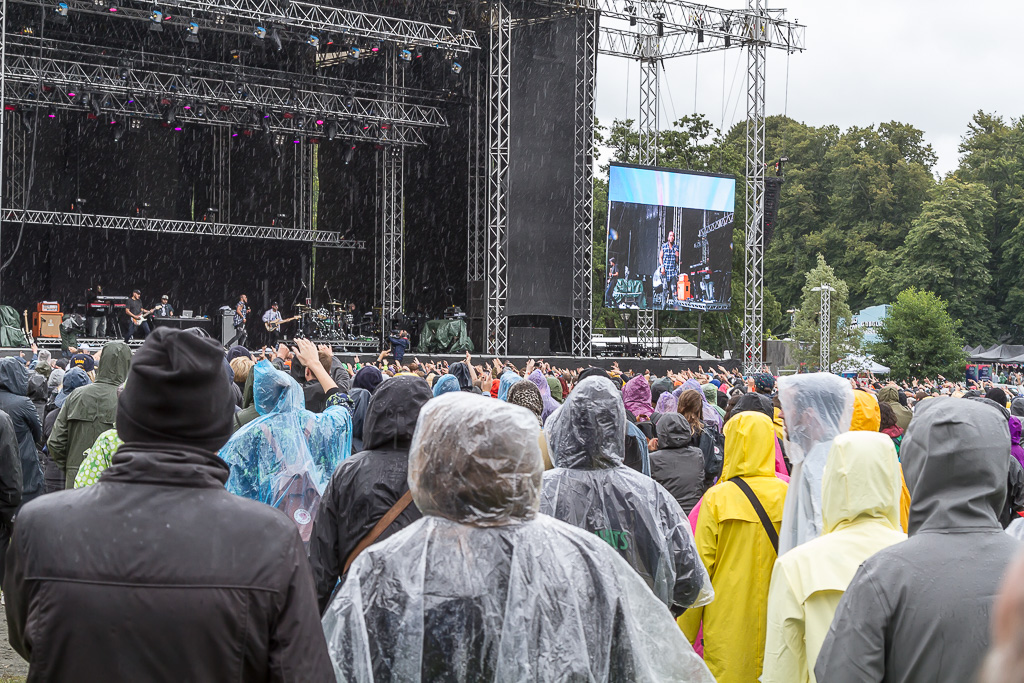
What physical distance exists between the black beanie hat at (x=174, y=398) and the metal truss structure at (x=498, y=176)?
1828cm

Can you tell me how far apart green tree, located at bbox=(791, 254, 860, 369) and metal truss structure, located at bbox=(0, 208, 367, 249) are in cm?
2386

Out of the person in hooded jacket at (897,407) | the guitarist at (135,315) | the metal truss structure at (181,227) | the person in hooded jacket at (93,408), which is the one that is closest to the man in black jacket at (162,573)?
the person in hooded jacket at (93,408)

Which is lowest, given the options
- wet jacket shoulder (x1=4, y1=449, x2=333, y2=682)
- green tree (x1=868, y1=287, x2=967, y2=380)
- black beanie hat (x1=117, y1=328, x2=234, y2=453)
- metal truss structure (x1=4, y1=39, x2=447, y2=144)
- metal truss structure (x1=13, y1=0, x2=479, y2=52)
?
green tree (x1=868, y1=287, x2=967, y2=380)

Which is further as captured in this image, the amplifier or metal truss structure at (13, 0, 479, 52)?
the amplifier

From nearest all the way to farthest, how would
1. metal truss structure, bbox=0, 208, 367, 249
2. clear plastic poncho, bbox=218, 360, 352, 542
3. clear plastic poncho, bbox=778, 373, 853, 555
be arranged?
clear plastic poncho, bbox=778, 373, 853, 555
clear plastic poncho, bbox=218, 360, 352, 542
metal truss structure, bbox=0, 208, 367, 249

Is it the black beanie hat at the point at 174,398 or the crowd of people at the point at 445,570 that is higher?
the black beanie hat at the point at 174,398

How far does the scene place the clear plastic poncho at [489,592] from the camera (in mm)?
2115

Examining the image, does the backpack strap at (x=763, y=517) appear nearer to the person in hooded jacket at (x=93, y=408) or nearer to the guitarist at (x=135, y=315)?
the person in hooded jacket at (x=93, y=408)

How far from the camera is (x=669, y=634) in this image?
2.23m

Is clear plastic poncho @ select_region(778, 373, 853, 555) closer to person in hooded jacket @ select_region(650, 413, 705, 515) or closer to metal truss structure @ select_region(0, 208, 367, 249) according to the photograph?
person in hooded jacket @ select_region(650, 413, 705, 515)

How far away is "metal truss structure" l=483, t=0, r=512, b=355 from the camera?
20359 millimetres

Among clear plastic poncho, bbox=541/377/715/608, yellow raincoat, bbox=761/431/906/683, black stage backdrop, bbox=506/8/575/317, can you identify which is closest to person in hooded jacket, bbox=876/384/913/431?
clear plastic poncho, bbox=541/377/715/608

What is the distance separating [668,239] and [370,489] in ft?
65.0

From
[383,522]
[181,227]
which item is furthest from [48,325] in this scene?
[383,522]
